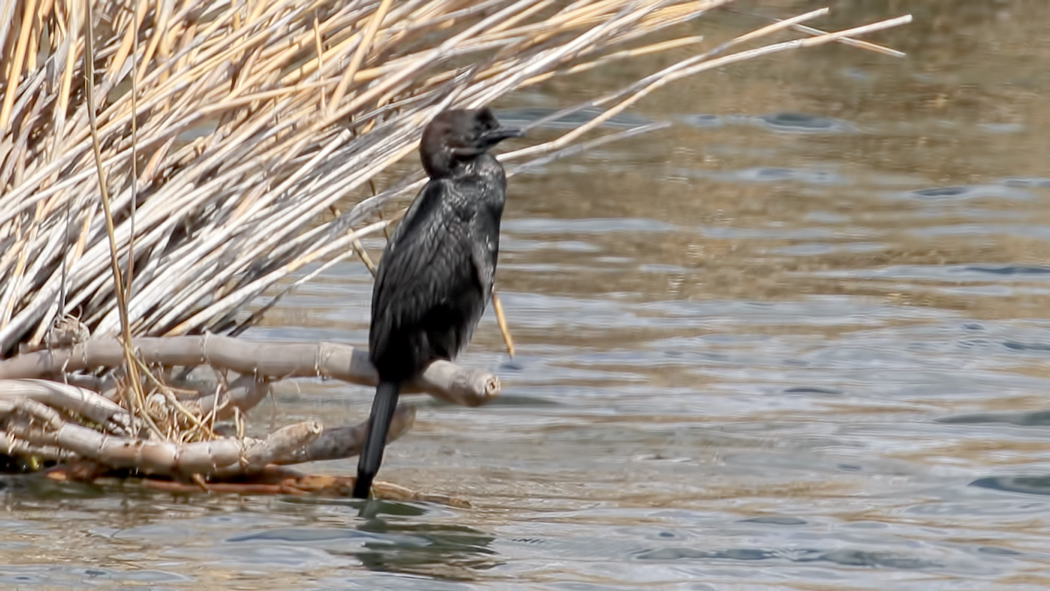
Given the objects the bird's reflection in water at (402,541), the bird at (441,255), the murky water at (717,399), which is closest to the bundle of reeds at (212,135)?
the bird at (441,255)

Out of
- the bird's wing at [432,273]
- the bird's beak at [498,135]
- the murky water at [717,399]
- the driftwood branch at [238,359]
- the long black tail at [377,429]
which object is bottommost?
the murky water at [717,399]

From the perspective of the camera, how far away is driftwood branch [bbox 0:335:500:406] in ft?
14.3

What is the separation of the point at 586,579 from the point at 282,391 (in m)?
1.87

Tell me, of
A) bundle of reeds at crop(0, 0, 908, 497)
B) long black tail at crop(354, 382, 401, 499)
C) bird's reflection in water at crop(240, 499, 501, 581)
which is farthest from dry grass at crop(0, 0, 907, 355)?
bird's reflection in water at crop(240, 499, 501, 581)

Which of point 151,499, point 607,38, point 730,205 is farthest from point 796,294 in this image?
point 151,499

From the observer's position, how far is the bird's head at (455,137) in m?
4.62

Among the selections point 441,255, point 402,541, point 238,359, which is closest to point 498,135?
point 441,255

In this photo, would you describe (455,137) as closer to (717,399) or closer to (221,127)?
(221,127)

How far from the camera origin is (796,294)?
727 cm

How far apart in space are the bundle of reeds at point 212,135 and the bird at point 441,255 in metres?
0.11

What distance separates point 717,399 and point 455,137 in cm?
166

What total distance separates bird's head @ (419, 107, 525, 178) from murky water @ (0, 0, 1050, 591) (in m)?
0.85

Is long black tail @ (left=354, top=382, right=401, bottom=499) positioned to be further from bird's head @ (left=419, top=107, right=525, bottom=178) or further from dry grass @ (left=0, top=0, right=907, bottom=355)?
bird's head @ (left=419, top=107, right=525, bottom=178)

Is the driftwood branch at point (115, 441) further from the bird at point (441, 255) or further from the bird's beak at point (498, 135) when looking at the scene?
the bird's beak at point (498, 135)
